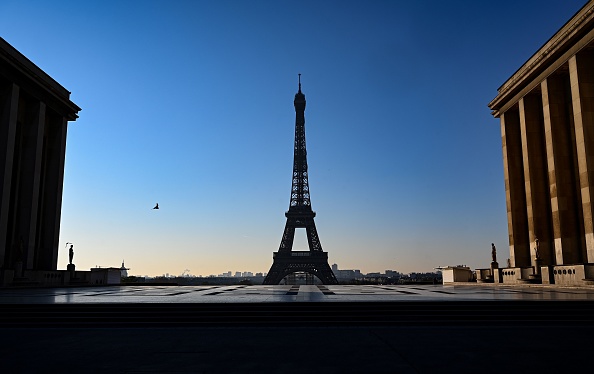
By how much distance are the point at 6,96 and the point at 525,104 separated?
36228mm

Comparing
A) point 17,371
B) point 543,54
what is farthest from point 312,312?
point 543,54

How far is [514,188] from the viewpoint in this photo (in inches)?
1499

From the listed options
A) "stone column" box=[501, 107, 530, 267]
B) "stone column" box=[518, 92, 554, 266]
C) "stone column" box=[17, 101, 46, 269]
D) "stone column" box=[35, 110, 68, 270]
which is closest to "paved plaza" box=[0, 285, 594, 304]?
"stone column" box=[17, 101, 46, 269]

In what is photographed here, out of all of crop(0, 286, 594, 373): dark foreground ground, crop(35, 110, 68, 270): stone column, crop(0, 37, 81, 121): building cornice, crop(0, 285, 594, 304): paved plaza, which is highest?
crop(0, 37, 81, 121): building cornice

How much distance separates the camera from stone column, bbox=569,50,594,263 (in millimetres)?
26219

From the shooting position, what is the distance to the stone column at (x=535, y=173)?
3403 centimetres

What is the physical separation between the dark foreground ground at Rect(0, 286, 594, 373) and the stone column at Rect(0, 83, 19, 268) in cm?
2219

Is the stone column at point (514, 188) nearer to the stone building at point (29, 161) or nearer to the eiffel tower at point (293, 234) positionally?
the stone building at point (29, 161)

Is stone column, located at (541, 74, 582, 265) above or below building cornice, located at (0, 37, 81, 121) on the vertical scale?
below

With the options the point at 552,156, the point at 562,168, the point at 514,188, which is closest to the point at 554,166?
the point at 562,168

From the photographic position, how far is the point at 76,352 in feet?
20.2

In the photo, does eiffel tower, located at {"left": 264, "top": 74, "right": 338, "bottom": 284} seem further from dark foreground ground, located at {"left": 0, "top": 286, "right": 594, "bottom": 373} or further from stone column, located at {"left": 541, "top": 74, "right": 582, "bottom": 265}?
dark foreground ground, located at {"left": 0, "top": 286, "right": 594, "bottom": 373}

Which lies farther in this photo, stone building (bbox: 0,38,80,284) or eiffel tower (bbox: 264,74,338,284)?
eiffel tower (bbox: 264,74,338,284)

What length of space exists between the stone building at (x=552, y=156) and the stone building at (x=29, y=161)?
3256 centimetres
